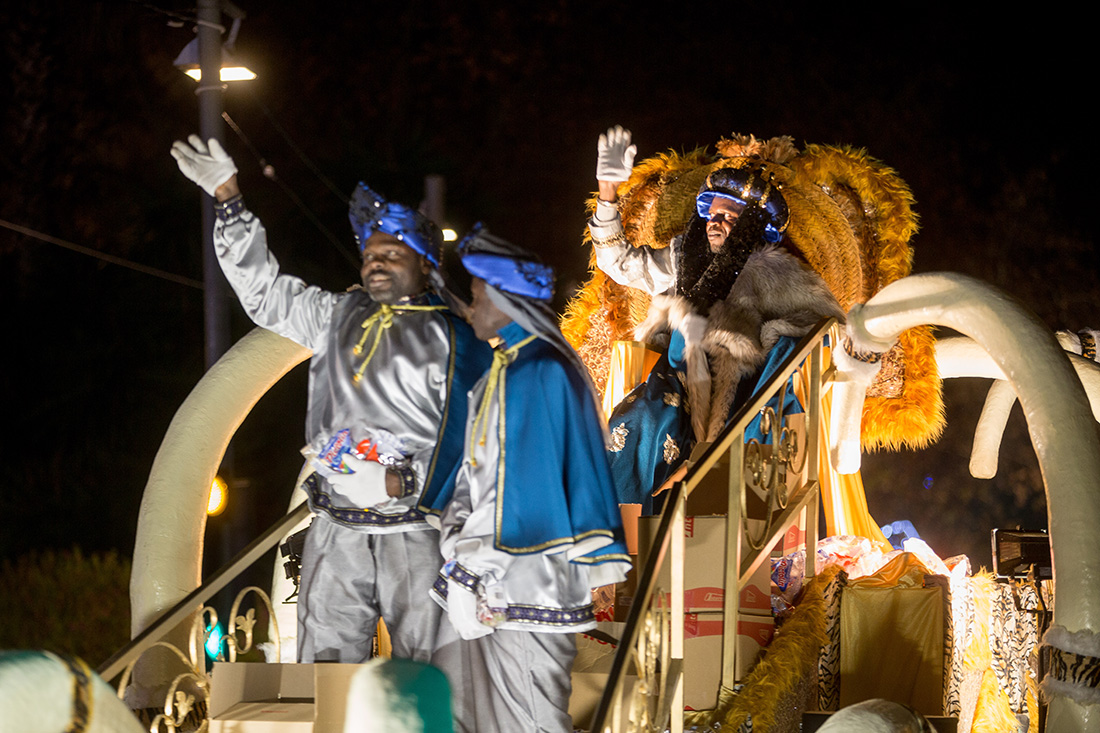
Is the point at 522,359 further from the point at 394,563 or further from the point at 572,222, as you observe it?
the point at 572,222

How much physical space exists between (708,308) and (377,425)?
280 centimetres

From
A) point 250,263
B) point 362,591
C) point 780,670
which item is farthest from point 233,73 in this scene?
point 780,670

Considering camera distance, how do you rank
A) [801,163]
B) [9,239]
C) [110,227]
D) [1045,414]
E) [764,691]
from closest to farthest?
[764,691], [1045,414], [801,163], [9,239], [110,227]

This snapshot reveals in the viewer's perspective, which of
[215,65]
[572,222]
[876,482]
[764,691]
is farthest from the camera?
[572,222]

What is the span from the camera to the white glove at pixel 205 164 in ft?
14.1

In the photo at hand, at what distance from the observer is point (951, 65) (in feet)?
55.2

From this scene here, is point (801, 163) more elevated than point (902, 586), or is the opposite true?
point (801, 163)

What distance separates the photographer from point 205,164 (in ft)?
14.1

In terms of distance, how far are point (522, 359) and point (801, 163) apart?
154 inches

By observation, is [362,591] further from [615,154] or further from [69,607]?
[69,607]

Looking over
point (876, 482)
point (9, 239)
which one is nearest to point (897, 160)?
point (876, 482)

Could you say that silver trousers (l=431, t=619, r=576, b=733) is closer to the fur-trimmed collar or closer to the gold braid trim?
the gold braid trim

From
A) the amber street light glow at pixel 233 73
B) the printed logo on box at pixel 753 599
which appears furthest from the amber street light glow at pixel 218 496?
the printed logo on box at pixel 753 599

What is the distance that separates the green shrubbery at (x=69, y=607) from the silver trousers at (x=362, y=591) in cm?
807
